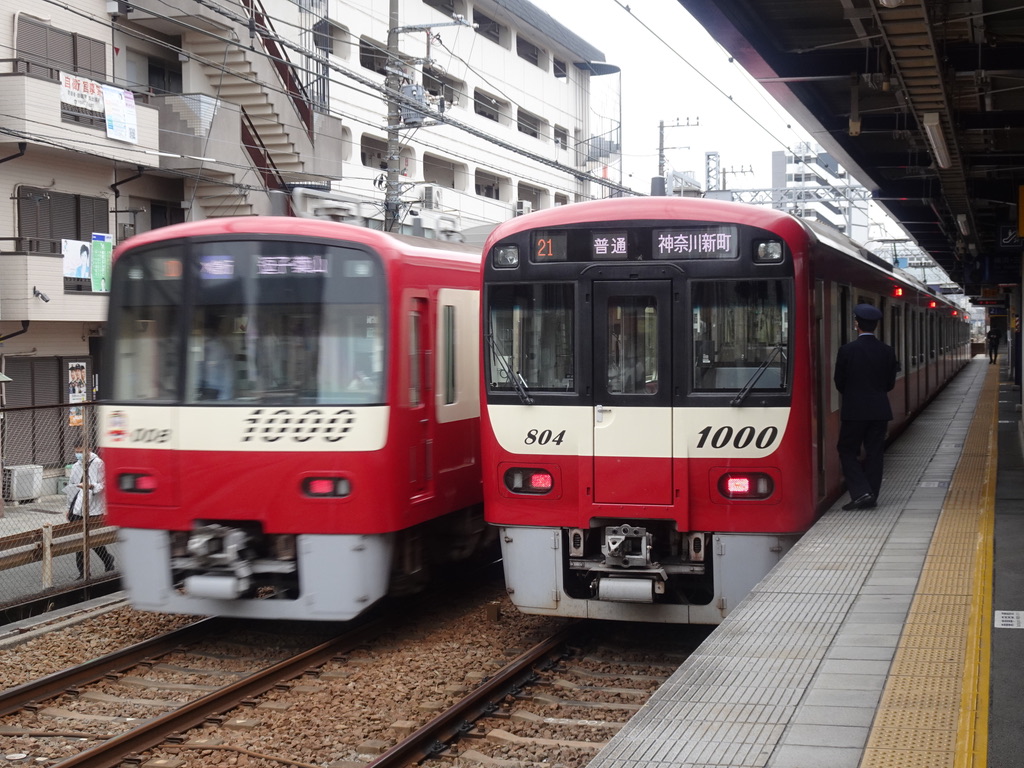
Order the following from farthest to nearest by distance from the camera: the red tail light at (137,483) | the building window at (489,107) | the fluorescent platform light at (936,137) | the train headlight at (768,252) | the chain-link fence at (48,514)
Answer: the building window at (489,107)
the chain-link fence at (48,514)
the fluorescent platform light at (936,137)
the red tail light at (137,483)
the train headlight at (768,252)

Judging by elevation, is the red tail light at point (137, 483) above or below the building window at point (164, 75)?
below

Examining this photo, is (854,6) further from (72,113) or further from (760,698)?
(72,113)

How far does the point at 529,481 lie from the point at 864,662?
303cm

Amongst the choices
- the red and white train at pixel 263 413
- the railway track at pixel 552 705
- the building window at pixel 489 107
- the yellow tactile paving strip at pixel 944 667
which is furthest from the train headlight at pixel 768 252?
the building window at pixel 489 107

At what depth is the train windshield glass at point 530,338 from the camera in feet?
25.0

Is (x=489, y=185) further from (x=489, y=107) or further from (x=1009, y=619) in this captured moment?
(x=1009, y=619)

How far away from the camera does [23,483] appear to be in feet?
49.9

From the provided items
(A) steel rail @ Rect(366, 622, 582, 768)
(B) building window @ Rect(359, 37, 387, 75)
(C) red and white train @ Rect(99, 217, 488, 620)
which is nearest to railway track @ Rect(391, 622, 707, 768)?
(A) steel rail @ Rect(366, 622, 582, 768)

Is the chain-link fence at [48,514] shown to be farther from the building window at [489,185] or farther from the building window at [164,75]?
the building window at [489,185]

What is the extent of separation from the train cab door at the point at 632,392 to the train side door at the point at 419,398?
4.41 ft

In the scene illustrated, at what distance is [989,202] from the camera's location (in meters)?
16.4

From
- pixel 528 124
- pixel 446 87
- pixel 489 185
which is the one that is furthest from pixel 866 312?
pixel 528 124

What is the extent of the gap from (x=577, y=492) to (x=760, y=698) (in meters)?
2.97

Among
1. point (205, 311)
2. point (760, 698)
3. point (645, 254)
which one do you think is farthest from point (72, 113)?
point (760, 698)
